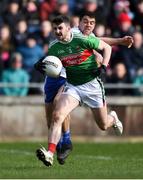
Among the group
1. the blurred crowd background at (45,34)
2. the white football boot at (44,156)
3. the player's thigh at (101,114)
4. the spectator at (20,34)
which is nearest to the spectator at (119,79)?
the blurred crowd background at (45,34)

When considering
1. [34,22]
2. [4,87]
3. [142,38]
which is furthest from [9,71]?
[142,38]

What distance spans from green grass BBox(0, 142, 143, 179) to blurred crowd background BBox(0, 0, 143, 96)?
174 cm

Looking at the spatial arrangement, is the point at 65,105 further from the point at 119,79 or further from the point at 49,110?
the point at 119,79

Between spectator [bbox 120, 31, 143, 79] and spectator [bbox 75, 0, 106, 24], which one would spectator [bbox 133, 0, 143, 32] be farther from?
spectator [bbox 120, 31, 143, 79]

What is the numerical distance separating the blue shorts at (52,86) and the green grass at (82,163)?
1.02 metres

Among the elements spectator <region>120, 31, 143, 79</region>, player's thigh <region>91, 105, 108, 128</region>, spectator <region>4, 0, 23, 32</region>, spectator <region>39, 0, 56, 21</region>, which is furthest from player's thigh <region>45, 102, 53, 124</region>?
spectator <region>39, 0, 56, 21</region>

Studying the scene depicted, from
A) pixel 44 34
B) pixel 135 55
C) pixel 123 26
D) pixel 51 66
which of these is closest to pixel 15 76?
pixel 44 34

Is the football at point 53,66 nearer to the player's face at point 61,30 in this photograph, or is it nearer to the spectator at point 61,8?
the player's face at point 61,30

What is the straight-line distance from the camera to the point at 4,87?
20391 mm

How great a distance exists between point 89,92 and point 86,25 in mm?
1022

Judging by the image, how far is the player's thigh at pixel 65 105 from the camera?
43.4 ft

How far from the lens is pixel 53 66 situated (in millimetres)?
13461

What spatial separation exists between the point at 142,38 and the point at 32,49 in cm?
297

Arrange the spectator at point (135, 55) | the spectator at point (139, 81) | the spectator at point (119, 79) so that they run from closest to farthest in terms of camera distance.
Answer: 1. the spectator at point (119, 79)
2. the spectator at point (139, 81)
3. the spectator at point (135, 55)
